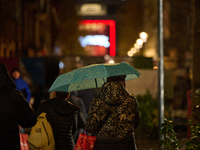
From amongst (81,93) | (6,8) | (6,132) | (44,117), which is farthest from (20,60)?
(6,132)

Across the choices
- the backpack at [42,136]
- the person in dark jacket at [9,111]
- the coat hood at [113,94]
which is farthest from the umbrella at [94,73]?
the person in dark jacket at [9,111]

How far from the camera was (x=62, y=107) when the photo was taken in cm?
553

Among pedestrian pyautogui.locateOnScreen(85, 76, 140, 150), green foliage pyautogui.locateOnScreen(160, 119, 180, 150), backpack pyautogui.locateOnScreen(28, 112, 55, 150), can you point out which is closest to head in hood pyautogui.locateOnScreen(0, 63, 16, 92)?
backpack pyautogui.locateOnScreen(28, 112, 55, 150)

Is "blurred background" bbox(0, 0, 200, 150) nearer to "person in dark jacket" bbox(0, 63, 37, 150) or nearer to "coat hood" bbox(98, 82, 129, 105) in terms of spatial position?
"coat hood" bbox(98, 82, 129, 105)

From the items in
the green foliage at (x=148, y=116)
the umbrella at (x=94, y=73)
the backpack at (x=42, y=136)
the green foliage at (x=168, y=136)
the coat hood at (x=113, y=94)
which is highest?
the umbrella at (x=94, y=73)

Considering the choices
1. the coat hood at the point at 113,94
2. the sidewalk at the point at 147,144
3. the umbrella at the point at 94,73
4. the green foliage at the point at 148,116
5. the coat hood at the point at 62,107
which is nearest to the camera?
the coat hood at the point at 113,94

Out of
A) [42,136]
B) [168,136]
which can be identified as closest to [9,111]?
[42,136]

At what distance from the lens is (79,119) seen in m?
6.11

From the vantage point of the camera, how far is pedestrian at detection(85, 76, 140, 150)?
4.64 m

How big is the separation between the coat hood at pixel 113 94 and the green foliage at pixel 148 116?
5.84 meters

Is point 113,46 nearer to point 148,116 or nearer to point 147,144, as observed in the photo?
point 148,116

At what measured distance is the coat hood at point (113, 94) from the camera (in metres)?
4.64

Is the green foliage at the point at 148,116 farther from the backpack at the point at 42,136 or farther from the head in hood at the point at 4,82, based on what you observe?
the head in hood at the point at 4,82

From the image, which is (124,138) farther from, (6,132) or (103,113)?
(6,132)
